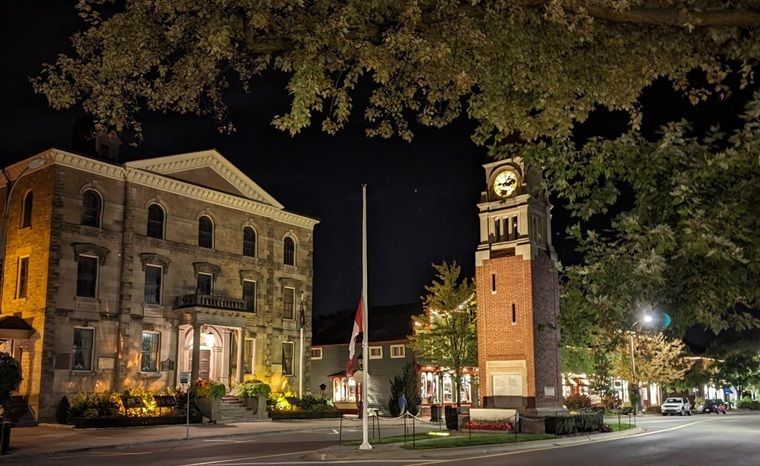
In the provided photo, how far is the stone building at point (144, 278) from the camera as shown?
117ft

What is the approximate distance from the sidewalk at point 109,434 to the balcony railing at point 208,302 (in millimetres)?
7310

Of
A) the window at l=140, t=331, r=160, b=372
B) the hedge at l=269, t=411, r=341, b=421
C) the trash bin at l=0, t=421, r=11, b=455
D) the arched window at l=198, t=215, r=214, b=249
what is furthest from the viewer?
the arched window at l=198, t=215, r=214, b=249

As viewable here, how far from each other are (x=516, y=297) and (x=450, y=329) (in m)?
7.56

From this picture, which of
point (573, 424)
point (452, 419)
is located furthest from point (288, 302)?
point (573, 424)

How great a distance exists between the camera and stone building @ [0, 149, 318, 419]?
35812 millimetres

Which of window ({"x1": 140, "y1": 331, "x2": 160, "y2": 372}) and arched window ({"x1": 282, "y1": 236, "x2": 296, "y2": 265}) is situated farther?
arched window ({"x1": 282, "y1": 236, "x2": 296, "y2": 265})

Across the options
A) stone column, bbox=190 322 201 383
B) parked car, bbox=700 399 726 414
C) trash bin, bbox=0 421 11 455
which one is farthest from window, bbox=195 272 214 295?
parked car, bbox=700 399 726 414

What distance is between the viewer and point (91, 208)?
1496 inches

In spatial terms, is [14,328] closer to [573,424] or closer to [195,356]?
[195,356]

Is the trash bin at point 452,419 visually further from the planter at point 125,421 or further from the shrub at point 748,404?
the shrub at point 748,404

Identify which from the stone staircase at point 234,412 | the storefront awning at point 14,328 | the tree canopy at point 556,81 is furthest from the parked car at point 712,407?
the tree canopy at point 556,81

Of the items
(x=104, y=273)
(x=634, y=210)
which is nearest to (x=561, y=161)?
(x=634, y=210)

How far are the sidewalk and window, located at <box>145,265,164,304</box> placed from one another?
850cm

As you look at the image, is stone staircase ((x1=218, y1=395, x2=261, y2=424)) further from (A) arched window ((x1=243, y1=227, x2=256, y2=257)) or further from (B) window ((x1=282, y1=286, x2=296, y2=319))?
(A) arched window ((x1=243, y1=227, x2=256, y2=257))
